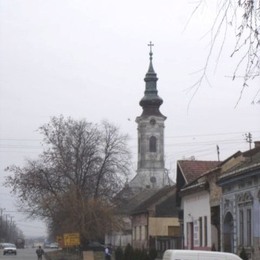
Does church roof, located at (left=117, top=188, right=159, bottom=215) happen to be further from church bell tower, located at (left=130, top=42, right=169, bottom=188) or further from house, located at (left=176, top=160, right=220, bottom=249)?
church bell tower, located at (left=130, top=42, right=169, bottom=188)

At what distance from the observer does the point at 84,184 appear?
7119 centimetres

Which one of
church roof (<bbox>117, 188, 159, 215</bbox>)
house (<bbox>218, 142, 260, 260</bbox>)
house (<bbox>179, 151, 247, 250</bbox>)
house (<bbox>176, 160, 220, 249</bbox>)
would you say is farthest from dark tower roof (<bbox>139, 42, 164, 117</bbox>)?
house (<bbox>218, 142, 260, 260</bbox>)

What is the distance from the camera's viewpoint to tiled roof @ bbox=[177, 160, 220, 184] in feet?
166

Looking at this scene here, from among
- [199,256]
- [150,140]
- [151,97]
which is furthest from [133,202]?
[199,256]

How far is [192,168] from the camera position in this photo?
2061 inches

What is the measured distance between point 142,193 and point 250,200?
221ft

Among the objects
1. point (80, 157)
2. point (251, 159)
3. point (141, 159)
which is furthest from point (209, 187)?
point (141, 159)

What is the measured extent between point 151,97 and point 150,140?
846 centimetres

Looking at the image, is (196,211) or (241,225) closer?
(241,225)

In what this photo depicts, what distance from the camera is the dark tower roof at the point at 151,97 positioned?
131 metres

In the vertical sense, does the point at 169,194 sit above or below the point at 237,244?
above

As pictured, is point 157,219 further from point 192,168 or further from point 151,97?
point 151,97

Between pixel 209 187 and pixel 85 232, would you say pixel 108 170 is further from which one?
pixel 209 187

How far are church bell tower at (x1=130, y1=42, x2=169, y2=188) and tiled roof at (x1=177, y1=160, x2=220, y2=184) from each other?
77400mm
